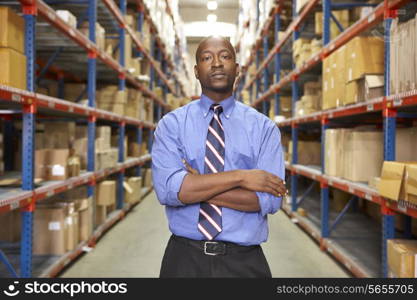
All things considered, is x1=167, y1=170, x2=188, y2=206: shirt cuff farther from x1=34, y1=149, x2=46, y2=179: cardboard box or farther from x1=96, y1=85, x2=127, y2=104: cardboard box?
x1=96, y1=85, x2=127, y2=104: cardboard box

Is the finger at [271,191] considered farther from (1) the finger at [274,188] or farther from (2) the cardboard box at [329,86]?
(2) the cardboard box at [329,86]

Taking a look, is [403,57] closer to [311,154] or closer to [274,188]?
[274,188]

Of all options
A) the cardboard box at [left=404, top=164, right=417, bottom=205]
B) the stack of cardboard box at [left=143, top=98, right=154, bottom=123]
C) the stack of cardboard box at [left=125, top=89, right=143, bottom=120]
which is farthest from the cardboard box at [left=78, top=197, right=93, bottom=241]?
the stack of cardboard box at [left=143, top=98, right=154, bottom=123]

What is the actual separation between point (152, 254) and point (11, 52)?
→ 8.27ft

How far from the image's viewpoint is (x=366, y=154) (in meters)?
3.73

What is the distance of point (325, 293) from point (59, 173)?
285 centimetres

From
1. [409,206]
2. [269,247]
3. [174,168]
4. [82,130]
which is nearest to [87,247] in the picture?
[82,130]

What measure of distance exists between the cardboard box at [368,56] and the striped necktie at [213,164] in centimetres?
221

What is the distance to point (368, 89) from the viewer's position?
340 cm

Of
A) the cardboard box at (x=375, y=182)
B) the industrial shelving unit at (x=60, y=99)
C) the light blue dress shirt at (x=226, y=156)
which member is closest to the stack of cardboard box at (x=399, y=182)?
the cardboard box at (x=375, y=182)

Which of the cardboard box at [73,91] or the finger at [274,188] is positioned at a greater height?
the cardboard box at [73,91]

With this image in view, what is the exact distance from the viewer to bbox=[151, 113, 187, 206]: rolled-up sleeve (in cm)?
171

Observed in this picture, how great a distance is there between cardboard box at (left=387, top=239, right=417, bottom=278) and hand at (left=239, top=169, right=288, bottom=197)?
1.37 meters

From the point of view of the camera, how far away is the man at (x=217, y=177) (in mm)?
1684
